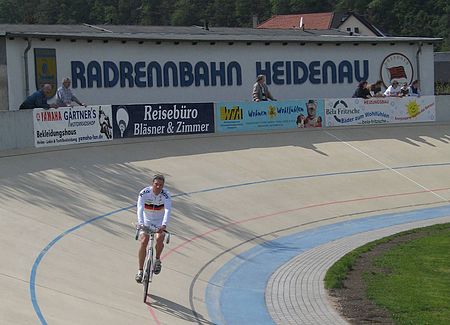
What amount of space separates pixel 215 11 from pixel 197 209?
95255 mm

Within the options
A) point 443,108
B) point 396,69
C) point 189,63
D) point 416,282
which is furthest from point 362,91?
point 416,282

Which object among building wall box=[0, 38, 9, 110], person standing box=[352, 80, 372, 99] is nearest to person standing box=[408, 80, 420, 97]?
person standing box=[352, 80, 372, 99]

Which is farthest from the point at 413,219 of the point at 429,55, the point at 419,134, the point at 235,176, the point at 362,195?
the point at 429,55

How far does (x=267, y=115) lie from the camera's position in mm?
26734

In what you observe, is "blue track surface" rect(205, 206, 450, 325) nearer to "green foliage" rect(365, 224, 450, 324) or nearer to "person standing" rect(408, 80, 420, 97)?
"green foliage" rect(365, 224, 450, 324)

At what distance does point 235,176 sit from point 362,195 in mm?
3473

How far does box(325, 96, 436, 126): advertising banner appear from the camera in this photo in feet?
92.4

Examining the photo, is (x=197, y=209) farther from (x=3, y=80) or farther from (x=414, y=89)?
(x=414, y=89)

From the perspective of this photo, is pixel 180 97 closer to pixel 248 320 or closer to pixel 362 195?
pixel 362 195

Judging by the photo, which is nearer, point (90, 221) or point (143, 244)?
point (143, 244)

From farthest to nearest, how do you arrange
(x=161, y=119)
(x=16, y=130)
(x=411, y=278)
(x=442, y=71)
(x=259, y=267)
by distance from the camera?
(x=442, y=71), (x=161, y=119), (x=16, y=130), (x=259, y=267), (x=411, y=278)

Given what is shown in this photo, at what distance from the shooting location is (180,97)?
2988 cm

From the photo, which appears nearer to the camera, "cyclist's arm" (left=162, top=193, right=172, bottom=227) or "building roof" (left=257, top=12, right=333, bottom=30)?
Answer: "cyclist's arm" (left=162, top=193, right=172, bottom=227)

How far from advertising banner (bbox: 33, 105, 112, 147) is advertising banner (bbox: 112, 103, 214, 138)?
48cm
